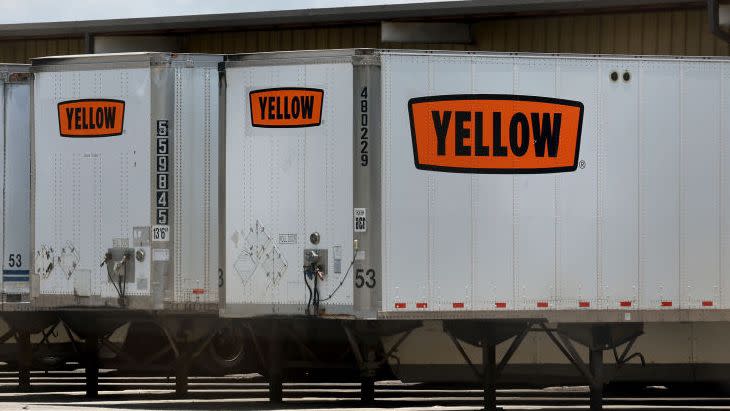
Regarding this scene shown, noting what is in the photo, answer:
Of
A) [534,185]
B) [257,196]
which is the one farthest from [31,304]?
[534,185]

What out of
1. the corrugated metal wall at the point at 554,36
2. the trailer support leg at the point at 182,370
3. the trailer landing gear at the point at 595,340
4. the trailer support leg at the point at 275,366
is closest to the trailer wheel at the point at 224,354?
the trailer support leg at the point at 182,370

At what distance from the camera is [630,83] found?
44.6ft

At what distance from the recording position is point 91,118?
1445 cm

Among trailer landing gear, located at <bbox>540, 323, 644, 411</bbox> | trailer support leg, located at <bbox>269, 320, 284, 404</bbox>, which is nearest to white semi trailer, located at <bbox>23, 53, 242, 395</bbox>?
trailer support leg, located at <bbox>269, 320, 284, 404</bbox>

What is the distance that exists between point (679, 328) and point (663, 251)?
13.4 feet

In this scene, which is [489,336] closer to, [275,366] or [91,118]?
[275,366]

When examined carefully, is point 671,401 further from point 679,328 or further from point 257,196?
point 257,196

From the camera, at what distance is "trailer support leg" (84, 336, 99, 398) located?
611 inches

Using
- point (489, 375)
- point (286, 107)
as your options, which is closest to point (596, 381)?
point (489, 375)

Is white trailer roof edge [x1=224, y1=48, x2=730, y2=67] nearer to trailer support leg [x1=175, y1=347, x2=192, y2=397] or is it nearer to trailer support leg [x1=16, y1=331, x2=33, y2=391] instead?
trailer support leg [x1=175, y1=347, x2=192, y2=397]

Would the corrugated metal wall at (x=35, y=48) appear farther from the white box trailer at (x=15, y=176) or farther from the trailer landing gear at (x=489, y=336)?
the trailer landing gear at (x=489, y=336)

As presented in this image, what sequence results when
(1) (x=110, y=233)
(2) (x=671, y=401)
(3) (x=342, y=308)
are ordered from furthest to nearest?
(2) (x=671, y=401)
(1) (x=110, y=233)
(3) (x=342, y=308)

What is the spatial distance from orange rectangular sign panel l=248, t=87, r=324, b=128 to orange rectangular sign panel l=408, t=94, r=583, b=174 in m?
1.08

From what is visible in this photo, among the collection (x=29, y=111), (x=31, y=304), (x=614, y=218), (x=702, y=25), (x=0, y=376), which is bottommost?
(x=0, y=376)
